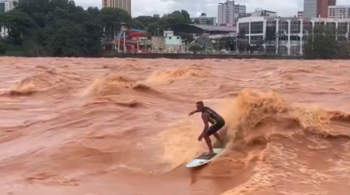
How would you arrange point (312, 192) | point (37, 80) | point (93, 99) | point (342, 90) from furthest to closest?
point (37, 80), point (342, 90), point (93, 99), point (312, 192)

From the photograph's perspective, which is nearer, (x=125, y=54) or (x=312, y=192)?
(x=312, y=192)

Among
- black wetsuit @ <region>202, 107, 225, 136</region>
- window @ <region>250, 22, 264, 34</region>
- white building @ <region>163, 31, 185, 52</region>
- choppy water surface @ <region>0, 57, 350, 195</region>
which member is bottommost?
choppy water surface @ <region>0, 57, 350, 195</region>

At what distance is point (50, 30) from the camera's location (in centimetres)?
6981

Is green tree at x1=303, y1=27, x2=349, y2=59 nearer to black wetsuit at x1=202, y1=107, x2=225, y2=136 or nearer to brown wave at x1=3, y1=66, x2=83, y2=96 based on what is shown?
brown wave at x1=3, y1=66, x2=83, y2=96

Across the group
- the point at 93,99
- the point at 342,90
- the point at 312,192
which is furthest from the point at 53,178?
the point at 342,90

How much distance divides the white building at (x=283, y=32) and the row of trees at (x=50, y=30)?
2060 centimetres

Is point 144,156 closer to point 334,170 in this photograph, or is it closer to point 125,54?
point 334,170

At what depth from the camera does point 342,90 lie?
57.8 feet

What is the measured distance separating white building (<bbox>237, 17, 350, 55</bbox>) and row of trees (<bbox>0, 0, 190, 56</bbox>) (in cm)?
2060

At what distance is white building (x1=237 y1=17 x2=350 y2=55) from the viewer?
81812 millimetres

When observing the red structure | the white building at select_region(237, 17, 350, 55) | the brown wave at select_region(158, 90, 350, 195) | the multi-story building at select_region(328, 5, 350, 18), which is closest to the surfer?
the brown wave at select_region(158, 90, 350, 195)

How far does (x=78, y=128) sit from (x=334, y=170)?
4.42m

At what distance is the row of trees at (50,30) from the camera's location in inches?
2638

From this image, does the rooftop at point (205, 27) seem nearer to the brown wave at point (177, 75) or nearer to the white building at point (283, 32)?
the white building at point (283, 32)
